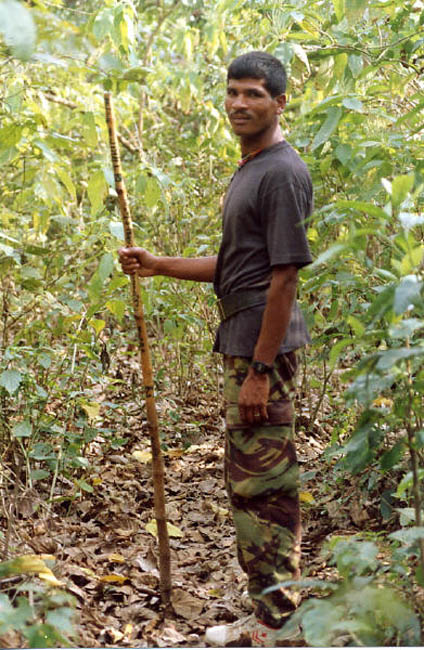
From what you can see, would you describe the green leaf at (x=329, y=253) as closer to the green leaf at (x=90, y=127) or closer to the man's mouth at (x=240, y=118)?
the man's mouth at (x=240, y=118)

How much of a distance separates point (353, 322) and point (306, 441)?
2265 mm

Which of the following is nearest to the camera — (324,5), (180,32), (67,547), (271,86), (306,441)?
(271,86)

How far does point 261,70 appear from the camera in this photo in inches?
87.7

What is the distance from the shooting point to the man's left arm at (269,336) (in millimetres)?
2141

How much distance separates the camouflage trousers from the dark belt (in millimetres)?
157

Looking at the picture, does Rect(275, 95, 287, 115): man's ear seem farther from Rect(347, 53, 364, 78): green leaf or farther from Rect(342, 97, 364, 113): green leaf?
Rect(347, 53, 364, 78): green leaf

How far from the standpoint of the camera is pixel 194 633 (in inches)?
97.3

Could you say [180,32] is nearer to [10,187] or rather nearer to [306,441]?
[10,187]

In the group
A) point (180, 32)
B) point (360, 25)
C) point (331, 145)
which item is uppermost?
Result: point (180, 32)

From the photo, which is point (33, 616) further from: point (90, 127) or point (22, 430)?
point (90, 127)

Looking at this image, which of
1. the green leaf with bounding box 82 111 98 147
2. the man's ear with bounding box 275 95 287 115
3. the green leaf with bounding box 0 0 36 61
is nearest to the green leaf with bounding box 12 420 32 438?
the green leaf with bounding box 82 111 98 147

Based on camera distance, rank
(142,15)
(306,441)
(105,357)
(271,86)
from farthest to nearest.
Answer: (142,15), (306,441), (105,357), (271,86)

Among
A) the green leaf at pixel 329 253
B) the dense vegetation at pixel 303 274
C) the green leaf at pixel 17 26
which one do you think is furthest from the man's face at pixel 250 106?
the green leaf at pixel 17 26

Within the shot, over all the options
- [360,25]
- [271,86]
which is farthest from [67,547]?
[360,25]
